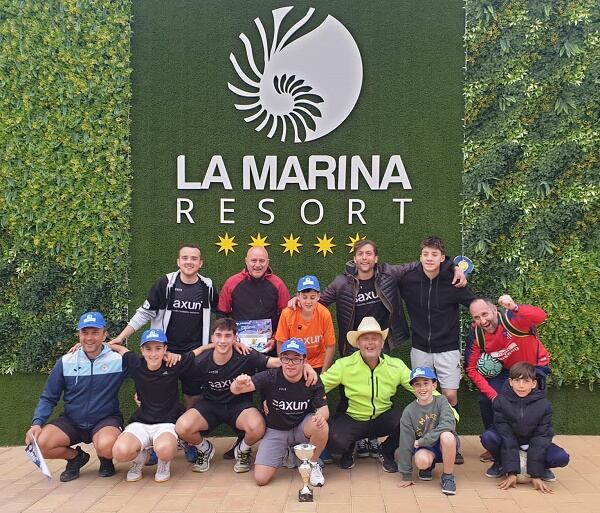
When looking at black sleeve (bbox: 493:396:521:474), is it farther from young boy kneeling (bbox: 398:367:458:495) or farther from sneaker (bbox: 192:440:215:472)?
sneaker (bbox: 192:440:215:472)

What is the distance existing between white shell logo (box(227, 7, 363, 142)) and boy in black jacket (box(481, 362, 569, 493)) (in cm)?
266

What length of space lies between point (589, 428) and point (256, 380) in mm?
3028

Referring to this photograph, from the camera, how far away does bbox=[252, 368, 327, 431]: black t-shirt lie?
14.8 ft

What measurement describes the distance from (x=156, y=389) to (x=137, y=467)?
0.56 meters

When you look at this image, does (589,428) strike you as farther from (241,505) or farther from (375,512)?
(241,505)

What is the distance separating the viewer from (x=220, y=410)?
15.7ft

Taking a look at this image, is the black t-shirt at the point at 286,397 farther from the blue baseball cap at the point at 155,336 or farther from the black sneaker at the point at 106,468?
the black sneaker at the point at 106,468

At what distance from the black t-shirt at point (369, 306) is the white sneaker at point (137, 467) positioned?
1.80m

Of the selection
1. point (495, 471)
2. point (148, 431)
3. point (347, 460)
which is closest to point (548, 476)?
point (495, 471)

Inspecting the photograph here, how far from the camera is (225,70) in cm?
561

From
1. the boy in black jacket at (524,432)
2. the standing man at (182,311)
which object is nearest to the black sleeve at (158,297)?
the standing man at (182,311)

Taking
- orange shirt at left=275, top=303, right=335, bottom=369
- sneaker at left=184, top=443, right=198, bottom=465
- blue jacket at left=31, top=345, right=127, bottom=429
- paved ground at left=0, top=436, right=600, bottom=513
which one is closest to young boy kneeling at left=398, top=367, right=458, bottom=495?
paved ground at left=0, top=436, right=600, bottom=513

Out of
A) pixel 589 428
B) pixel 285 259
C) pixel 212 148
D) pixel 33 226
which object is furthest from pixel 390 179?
pixel 33 226

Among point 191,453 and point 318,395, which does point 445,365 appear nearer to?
point 318,395
